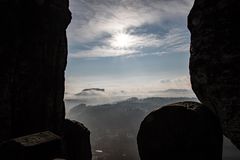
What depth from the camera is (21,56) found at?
147 feet

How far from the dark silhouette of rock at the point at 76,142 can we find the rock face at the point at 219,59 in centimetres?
3585

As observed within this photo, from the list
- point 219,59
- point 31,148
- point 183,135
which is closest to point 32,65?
point 31,148

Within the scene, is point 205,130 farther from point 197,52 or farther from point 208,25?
point 208,25

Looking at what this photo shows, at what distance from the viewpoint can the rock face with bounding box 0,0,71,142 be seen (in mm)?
41031

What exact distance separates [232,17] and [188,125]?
11.0 meters

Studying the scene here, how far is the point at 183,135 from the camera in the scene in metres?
17.6

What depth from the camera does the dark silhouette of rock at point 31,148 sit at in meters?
17.3

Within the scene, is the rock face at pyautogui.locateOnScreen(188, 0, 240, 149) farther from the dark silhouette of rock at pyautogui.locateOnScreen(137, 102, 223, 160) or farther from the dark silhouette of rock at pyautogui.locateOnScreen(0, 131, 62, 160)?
the dark silhouette of rock at pyautogui.locateOnScreen(0, 131, 62, 160)

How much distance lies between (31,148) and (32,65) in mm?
32758

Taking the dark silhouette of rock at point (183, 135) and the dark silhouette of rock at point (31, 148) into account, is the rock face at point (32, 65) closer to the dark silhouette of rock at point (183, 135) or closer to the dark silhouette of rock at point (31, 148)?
the dark silhouette of rock at point (31, 148)

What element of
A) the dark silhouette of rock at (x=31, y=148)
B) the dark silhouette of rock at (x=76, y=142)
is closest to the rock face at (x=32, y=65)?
the dark silhouette of rock at (x=76, y=142)

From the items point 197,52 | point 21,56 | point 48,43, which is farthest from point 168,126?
point 48,43

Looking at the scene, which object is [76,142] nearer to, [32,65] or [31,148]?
[32,65]

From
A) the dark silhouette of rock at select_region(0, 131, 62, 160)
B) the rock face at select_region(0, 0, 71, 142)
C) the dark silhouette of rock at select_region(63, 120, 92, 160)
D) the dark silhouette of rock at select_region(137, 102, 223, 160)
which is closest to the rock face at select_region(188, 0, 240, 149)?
the dark silhouette of rock at select_region(137, 102, 223, 160)
